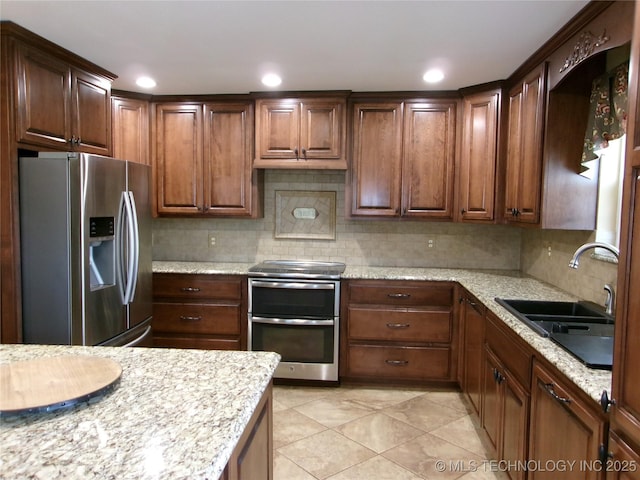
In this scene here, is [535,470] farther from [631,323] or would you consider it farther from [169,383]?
[169,383]

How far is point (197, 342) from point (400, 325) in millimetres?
1638

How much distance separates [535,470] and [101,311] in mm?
2307

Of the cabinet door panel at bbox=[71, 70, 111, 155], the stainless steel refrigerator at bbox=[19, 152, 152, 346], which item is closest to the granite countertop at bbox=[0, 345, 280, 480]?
the stainless steel refrigerator at bbox=[19, 152, 152, 346]

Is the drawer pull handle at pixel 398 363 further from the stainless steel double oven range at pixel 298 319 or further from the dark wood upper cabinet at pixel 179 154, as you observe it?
the dark wood upper cabinet at pixel 179 154

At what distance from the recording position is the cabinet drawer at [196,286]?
341cm

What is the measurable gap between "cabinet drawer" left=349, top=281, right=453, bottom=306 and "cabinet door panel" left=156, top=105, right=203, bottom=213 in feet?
5.05

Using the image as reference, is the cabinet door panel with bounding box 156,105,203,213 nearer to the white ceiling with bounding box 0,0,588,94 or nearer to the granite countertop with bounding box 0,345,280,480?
the white ceiling with bounding box 0,0,588,94

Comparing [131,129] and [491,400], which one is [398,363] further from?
[131,129]

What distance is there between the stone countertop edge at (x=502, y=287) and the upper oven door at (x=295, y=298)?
0.16 meters

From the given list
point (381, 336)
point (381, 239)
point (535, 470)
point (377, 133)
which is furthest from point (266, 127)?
point (535, 470)

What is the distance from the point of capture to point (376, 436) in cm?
267

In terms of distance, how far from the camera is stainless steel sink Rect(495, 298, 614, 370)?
5.02 feet

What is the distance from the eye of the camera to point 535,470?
1708mm

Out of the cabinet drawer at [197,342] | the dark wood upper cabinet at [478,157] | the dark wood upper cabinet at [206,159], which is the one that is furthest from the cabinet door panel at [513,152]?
the cabinet drawer at [197,342]
